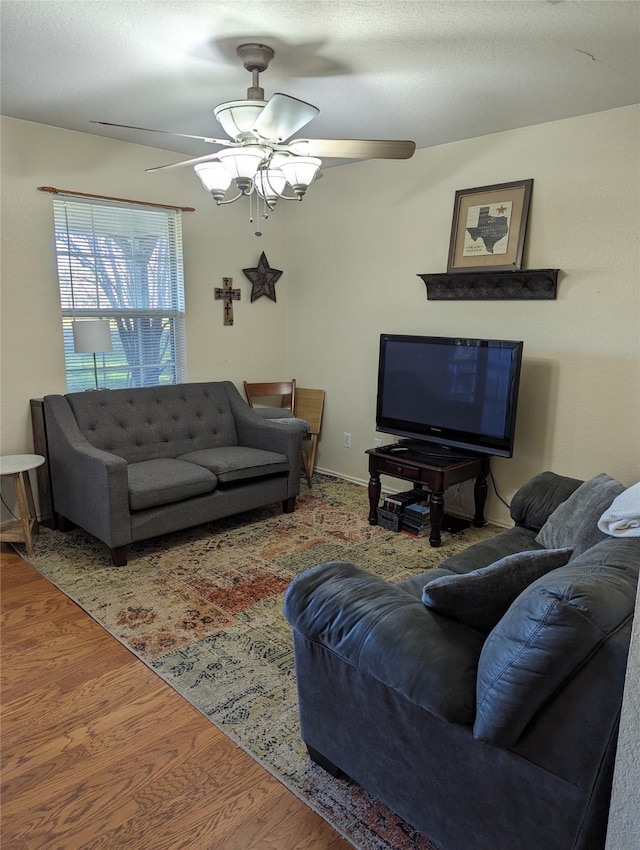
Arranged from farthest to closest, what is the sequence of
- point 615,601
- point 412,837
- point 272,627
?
point 272,627 → point 412,837 → point 615,601

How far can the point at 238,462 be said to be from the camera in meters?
3.81

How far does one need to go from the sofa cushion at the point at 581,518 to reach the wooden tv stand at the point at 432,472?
3.53ft

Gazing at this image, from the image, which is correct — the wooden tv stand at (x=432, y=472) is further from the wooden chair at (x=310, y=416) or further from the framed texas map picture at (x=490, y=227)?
the framed texas map picture at (x=490, y=227)

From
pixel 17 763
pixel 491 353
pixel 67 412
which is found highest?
pixel 491 353

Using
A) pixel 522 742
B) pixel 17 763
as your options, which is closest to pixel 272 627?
pixel 17 763

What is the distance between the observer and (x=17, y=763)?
1.90 metres

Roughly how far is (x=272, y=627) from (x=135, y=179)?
3263mm

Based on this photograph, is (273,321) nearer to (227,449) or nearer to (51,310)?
(227,449)

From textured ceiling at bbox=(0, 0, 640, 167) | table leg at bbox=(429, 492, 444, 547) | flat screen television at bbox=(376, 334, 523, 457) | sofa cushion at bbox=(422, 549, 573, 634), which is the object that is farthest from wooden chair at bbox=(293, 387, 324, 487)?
sofa cushion at bbox=(422, 549, 573, 634)

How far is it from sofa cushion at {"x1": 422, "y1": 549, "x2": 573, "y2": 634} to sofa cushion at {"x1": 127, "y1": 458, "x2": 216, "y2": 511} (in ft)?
7.20

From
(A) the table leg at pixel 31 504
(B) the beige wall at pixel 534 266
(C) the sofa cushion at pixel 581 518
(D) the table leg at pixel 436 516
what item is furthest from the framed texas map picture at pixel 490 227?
(A) the table leg at pixel 31 504

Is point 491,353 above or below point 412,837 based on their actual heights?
above

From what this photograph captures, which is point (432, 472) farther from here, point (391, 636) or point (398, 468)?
point (391, 636)

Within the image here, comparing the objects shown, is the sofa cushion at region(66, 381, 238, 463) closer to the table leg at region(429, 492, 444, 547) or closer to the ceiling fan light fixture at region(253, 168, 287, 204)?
the table leg at region(429, 492, 444, 547)
